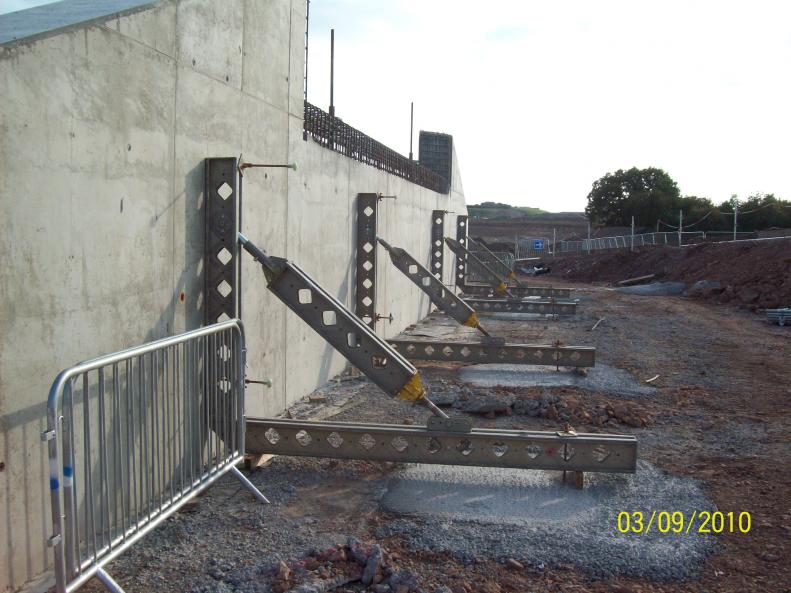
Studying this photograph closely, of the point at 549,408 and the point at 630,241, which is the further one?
the point at 630,241

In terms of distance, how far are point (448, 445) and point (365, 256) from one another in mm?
5490

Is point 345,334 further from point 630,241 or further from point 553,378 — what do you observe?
point 630,241

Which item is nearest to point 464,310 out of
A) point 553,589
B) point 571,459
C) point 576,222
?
point 571,459

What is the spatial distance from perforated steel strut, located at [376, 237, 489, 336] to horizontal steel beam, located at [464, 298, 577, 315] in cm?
603

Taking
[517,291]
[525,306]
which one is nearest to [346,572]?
[525,306]

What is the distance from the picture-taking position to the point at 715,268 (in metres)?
28.6

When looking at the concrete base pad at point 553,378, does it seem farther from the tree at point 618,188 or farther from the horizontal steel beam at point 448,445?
the tree at point 618,188

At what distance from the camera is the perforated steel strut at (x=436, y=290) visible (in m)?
11.3

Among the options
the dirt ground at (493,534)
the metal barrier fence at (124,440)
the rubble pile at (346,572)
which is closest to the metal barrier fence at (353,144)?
the dirt ground at (493,534)

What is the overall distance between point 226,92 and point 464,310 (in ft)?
20.9

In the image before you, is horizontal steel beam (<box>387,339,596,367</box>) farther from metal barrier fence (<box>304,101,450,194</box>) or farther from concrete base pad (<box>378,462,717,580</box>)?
concrete base pad (<box>378,462,717,580</box>)

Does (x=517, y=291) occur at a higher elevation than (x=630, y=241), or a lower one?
lower

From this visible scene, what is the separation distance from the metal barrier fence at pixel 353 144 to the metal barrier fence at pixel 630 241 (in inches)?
1066

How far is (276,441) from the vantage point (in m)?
5.64
